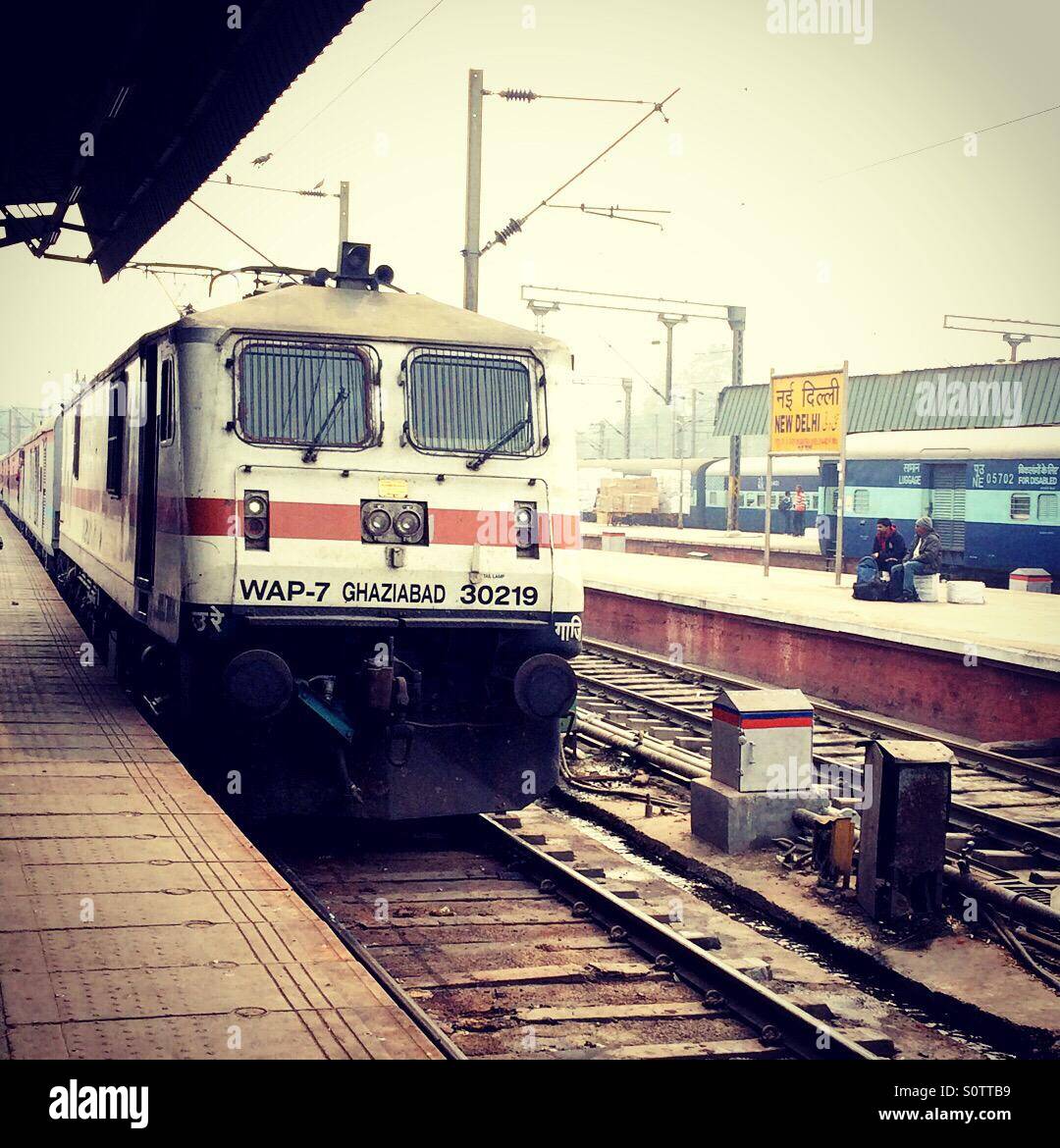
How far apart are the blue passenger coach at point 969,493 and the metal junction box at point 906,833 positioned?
19773 mm

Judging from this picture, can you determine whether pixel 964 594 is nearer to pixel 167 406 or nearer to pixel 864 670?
pixel 864 670

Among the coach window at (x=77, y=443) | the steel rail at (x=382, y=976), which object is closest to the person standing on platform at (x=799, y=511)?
the coach window at (x=77, y=443)

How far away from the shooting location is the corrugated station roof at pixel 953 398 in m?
33.2

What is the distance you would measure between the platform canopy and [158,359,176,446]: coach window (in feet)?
7.05

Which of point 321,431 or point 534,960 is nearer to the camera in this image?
point 534,960

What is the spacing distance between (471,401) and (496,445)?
341mm

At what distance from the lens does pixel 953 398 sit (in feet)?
123

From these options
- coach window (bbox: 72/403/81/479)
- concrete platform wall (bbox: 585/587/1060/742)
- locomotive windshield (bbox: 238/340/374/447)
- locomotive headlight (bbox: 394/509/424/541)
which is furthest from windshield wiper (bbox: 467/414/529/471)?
coach window (bbox: 72/403/81/479)

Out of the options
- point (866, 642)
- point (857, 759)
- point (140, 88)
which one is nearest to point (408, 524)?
point (140, 88)

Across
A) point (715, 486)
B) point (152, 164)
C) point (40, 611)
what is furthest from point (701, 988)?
point (715, 486)

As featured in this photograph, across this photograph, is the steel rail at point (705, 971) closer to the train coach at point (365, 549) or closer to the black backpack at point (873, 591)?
the train coach at point (365, 549)
